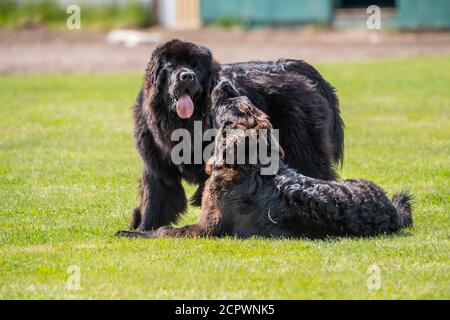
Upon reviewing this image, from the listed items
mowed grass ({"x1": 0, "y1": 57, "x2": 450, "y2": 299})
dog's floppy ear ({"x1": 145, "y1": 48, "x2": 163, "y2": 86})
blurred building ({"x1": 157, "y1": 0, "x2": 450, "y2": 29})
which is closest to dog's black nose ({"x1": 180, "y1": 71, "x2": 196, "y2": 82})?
dog's floppy ear ({"x1": 145, "y1": 48, "x2": 163, "y2": 86})

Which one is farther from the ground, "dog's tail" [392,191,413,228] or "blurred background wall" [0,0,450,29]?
"dog's tail" [392,191,413,228]

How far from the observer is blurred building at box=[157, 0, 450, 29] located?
89.9 ft

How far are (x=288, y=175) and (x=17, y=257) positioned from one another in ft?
7.15

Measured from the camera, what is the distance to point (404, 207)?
8.32m

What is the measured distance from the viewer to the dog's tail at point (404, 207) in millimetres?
8211

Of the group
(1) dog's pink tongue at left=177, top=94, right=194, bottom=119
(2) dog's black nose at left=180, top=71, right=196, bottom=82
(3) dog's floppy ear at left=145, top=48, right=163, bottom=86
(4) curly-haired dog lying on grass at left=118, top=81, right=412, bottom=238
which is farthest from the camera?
(3) dog's floppy ear at left=145, top=48, right=163, bottom=86

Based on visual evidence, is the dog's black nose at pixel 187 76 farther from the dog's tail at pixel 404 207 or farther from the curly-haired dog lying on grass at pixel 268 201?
the dog's tail at pixel 404 207

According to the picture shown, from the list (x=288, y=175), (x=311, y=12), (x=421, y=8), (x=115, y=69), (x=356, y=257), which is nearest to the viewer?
(x=356, y=257)

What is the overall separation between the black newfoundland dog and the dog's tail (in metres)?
0.66

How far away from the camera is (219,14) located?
30812 mm

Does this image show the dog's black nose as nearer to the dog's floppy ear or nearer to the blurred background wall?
the dog's floppy ear

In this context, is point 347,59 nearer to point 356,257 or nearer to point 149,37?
point 149,37

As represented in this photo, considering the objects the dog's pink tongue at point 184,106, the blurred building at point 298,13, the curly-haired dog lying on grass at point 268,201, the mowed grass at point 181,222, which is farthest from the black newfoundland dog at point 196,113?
the blurred building at point 298,13
